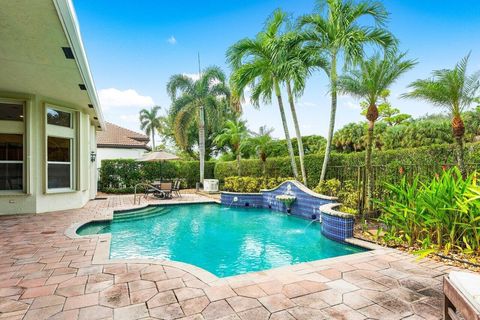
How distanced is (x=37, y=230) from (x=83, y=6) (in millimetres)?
8500

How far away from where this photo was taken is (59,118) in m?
9.75

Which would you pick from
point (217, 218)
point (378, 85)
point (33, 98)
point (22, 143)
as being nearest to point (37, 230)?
point (22, 143)

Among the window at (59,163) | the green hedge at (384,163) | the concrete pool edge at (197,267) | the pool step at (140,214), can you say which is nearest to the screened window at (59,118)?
the window at (59,163)

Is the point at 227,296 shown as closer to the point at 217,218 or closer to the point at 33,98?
the point at 217,218

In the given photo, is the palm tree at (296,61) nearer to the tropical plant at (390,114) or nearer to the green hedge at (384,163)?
the green hedge at (384,163)

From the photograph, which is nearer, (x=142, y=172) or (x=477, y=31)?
(x=477, y=31)

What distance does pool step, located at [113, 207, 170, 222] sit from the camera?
31.5 feet

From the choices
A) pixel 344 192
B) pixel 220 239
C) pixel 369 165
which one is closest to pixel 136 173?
pixel 220 239

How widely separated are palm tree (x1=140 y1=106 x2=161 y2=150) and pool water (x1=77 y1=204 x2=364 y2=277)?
115 ft

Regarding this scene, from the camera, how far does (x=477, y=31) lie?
11.0 m

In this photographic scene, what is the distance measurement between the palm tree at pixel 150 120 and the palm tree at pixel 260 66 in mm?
33339

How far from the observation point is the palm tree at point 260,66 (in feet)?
38.7

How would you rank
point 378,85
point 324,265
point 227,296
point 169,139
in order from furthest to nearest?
point 169,139 < point 378,85 < point 324,265 < point 227,296

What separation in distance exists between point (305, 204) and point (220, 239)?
159 inches
